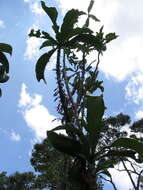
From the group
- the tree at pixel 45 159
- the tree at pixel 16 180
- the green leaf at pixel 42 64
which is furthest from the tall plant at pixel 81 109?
the tree at pixel 16 180

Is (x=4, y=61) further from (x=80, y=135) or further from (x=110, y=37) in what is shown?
(x=110, y=37)

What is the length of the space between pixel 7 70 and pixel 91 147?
9.99ft

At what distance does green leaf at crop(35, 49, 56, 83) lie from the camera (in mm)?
10914

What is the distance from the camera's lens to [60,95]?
9703 millimetres

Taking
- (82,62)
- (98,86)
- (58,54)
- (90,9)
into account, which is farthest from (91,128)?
(90,9)

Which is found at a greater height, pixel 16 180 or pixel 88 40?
pixel 16 180

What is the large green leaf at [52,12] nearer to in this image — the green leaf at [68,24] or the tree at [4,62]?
the green leaf at [68,24]

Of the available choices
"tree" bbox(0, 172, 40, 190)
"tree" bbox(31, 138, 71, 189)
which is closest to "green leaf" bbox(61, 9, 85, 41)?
"tree" bbox(31, 138, 71, 189)

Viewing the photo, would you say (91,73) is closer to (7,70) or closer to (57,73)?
(57,73)

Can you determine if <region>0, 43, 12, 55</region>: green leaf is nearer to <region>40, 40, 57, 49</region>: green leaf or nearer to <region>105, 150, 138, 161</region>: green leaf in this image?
<region>40, 40, 57, 49</region>: green leaf

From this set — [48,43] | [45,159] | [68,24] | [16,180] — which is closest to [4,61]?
[48,43]

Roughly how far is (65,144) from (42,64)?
3.28m

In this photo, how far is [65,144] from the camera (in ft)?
27.7

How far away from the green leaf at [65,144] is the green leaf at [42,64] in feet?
9.80
